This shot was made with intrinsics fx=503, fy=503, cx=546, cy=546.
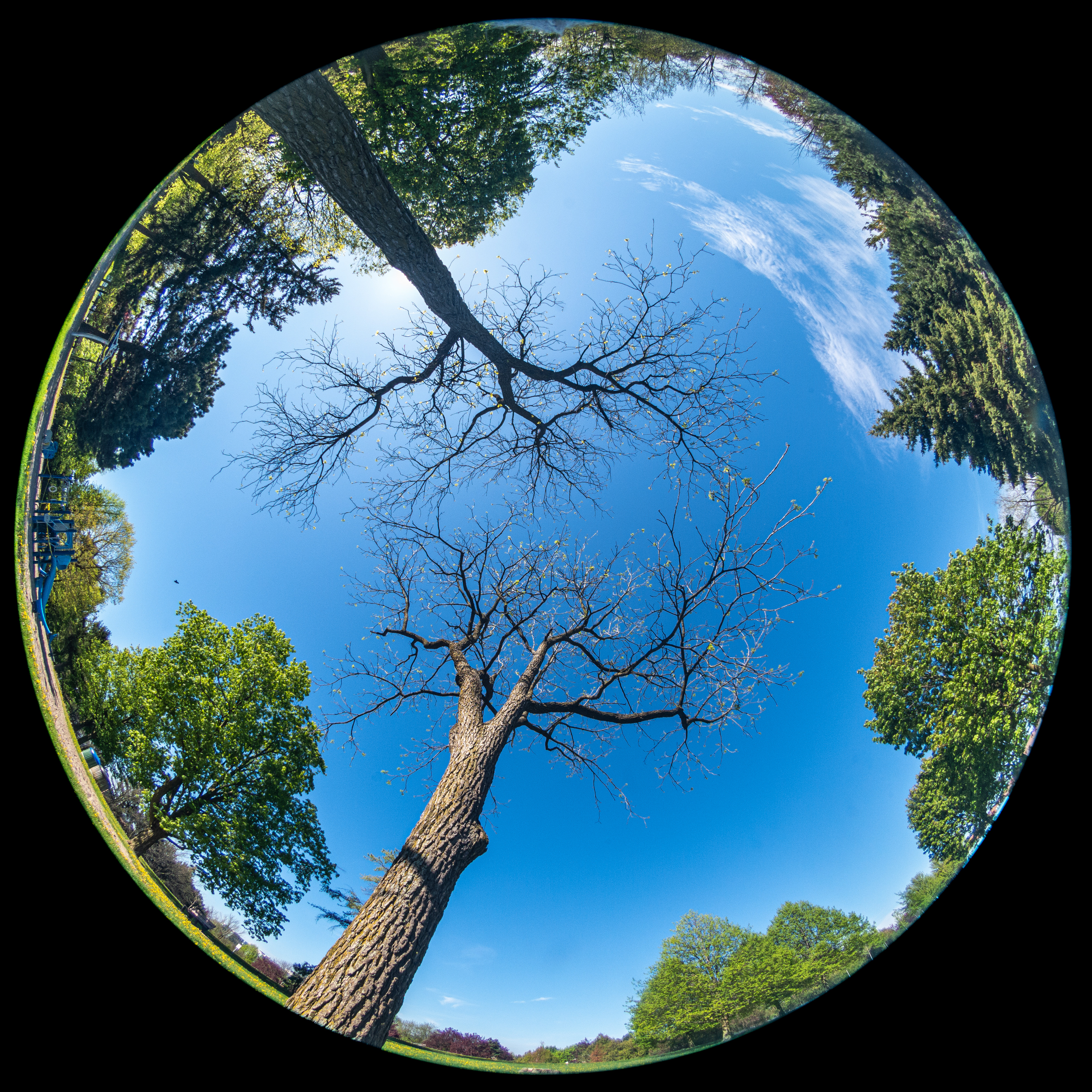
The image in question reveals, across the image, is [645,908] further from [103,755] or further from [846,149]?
[846,149]

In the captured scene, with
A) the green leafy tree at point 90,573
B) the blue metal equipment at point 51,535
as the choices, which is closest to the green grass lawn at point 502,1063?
the green leafy tree at point 90,573

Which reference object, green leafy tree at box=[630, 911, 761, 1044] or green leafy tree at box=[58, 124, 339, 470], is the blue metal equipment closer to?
green leafy tree at box=[58, 124, 339, 470]

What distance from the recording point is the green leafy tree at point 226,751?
4.07 metres

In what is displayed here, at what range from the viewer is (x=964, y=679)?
450 cm

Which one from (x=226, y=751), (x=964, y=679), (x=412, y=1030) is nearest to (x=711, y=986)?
(x=412, y=1030)

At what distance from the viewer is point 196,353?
4227mm

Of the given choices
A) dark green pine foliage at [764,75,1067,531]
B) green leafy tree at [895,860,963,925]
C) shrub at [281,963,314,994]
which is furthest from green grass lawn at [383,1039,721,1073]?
dark green pine foliage at [764,75,1067,531]

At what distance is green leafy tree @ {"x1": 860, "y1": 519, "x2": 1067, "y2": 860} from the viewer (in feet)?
14.5

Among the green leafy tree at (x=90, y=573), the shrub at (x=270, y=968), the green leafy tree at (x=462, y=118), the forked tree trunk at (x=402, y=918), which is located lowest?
the shrub at (x=270, y=968)

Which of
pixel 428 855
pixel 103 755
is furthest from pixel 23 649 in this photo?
pixel 428 855

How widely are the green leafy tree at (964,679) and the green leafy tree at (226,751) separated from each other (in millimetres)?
4870

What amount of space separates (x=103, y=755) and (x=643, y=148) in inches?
284

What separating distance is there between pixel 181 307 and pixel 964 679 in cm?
757

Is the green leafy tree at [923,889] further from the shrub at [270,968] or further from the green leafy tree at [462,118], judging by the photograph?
the green leafy tree at [462,118]
